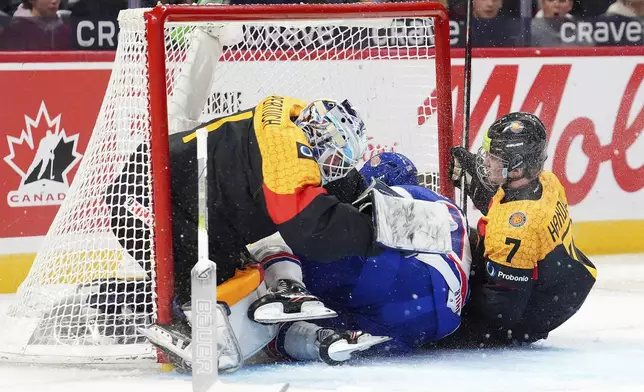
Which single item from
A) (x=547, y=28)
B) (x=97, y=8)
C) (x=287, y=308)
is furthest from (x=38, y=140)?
(x=547, y=28)

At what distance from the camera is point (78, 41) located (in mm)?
5320

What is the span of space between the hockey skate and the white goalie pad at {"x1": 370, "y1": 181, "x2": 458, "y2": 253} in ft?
0.92

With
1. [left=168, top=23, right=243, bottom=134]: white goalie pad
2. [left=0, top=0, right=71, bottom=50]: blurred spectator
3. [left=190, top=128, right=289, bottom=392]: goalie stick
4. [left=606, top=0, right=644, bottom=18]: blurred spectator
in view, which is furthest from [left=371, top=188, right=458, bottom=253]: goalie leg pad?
[left=606, top=0, right=644, bottom=18]: blurred spectator

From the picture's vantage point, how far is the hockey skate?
133 inches

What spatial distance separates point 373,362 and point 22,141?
229cm

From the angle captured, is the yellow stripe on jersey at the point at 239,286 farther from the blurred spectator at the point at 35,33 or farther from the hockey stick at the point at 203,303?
the blurred spectator at the point at 35,33

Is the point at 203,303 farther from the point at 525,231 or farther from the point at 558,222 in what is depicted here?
the point at 558,222

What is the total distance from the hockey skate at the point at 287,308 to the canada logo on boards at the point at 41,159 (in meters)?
2.02

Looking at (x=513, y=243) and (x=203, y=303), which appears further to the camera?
(x=513, y=243)

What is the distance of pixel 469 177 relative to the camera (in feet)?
13.7

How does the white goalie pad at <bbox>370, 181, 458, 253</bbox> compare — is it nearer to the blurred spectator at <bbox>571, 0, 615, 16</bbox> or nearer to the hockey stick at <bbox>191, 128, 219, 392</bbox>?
the hockey stick at <bbox>191, 128, 219, 392</bbox>

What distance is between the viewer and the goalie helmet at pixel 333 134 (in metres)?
3.37

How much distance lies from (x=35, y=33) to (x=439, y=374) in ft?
8.97

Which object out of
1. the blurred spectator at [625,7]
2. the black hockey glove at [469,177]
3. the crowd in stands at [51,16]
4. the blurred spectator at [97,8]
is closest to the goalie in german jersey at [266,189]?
the black hockey glove at [469,177]
